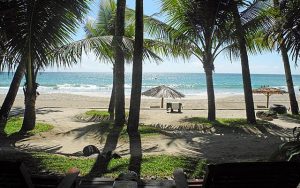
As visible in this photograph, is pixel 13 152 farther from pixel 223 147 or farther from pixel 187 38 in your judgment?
pixel 187 38

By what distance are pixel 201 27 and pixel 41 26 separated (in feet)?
21.8

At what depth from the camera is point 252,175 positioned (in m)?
3.29

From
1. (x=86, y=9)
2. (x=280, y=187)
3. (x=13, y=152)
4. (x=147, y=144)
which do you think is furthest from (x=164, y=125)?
(x=280, y=187)

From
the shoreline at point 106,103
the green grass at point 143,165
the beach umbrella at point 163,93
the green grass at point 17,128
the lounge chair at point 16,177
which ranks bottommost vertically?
the green grass at point 143,165

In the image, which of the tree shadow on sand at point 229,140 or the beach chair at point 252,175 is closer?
the beach chair at point 252,175

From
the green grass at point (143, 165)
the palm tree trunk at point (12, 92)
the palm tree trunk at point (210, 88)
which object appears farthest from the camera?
the palm tree trunk at point (210, 88)

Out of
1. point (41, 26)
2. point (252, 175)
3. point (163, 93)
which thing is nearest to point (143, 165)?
point (252, 175)

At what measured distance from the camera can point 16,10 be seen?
30.9ft

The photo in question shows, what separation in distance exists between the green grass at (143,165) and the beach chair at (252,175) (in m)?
2.73

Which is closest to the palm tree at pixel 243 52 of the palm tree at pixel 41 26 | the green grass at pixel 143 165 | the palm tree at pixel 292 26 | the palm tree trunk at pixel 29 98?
the palm tree at pixel 292 26

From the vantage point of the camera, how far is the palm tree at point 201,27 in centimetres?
1369

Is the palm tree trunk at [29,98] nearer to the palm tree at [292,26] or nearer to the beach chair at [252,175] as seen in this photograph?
the palm tree at [292,26]

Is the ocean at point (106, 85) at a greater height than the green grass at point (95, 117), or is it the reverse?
the ocean at point (106, 85)

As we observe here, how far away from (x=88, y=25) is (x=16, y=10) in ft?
30.1
